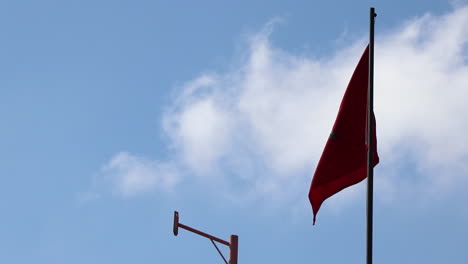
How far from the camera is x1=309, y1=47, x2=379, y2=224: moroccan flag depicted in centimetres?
1714

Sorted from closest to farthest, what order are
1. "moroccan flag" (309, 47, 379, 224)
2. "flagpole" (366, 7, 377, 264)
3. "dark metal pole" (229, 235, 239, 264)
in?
1. "flagpole" (366, 7, 377, 264)
2. "moroccan flag" (309, 47, 379, 224)
3. "dark metal pole" (229, 235, 239, 264)

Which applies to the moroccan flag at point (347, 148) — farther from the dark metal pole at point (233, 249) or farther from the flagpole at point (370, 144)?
the dark metal pole at point (233, 249)

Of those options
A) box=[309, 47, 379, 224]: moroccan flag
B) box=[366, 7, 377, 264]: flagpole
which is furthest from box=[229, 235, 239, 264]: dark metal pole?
box=[366, 7, 377, 264]: flagpole

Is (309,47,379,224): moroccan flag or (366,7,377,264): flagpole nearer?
(366,7,377,264): flagpole

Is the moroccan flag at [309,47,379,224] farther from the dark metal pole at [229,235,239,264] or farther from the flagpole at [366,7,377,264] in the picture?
the dark metal pole at [229,235,239,264]

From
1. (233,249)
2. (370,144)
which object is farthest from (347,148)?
(233,249)

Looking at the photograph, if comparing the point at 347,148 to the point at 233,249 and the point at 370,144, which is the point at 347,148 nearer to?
the point at 370,144

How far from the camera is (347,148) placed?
17.2 meters

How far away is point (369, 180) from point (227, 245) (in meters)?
9.91

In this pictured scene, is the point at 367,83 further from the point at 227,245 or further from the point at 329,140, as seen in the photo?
the point at 227,245

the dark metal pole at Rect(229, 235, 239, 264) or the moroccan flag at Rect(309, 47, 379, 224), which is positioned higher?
the dark metal pole at Rect(229, 235, 239, 264)

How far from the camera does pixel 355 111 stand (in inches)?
685

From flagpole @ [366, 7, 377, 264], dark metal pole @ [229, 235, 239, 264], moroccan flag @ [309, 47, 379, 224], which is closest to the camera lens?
flagpole @ [366, 7, 377, 264]

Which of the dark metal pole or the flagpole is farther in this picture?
the dark metal pole
